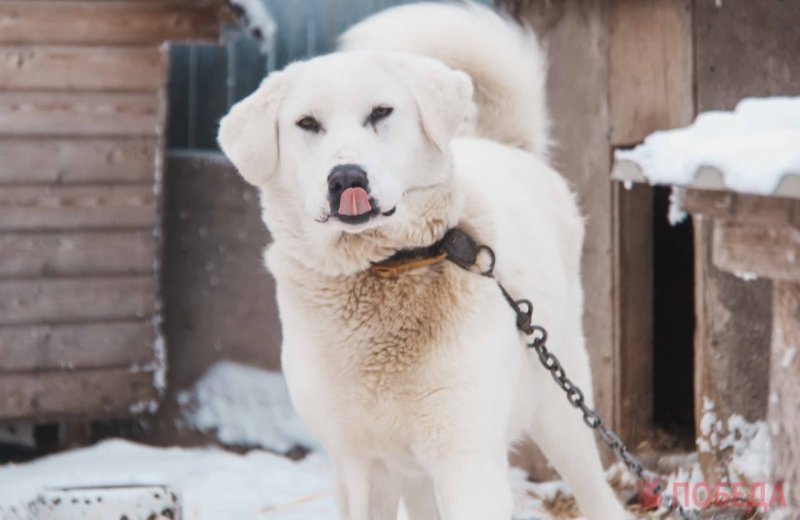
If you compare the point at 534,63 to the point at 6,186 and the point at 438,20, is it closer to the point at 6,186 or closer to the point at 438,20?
the point at 438,20

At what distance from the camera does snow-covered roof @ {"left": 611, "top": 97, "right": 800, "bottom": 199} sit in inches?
106

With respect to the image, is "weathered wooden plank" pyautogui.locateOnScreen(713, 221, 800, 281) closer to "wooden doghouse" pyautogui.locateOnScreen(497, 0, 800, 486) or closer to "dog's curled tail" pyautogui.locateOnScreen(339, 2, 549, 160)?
"dog's curled tail" pyautogui.locateOnScreen(339, 2, 549, 160)

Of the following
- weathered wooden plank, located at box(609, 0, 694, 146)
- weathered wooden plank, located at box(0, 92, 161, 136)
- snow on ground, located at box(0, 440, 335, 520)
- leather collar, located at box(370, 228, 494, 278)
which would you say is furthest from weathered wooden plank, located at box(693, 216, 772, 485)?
weathered wooden plank, located at box(0, 92, 161, 136)

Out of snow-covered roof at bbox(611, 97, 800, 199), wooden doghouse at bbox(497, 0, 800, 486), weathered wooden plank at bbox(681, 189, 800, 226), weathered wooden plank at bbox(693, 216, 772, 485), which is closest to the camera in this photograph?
snow-covered roof at bbox(611, 97, 800, 199)

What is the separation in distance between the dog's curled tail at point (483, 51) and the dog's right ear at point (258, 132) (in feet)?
3.10

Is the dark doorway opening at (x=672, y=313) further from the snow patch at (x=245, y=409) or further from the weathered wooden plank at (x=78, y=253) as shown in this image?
the weathered wooden plank at (x=78, y=253)

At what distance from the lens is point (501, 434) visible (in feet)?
9.36

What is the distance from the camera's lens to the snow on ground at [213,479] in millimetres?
5051

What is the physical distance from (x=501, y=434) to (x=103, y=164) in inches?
152

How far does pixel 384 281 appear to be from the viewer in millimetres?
2840

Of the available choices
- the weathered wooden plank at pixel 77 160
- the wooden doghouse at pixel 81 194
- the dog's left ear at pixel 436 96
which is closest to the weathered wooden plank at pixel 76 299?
the wooden doghouse at pixel 81 194

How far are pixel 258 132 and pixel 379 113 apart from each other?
303 mm

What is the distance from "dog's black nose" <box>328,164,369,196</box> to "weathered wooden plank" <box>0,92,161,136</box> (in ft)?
12.6

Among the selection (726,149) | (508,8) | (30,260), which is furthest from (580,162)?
(30,260)
